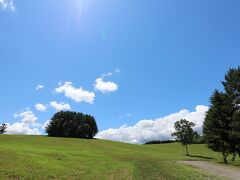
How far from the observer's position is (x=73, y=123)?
400 ft

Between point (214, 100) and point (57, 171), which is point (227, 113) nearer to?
point (214, 100)

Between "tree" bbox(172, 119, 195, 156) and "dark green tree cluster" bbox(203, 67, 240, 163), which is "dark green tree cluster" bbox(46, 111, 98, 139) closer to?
"tree" bbox(172, 119, 195, 156)

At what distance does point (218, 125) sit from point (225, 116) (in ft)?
6.47

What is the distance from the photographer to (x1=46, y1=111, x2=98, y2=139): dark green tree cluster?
4722 inches

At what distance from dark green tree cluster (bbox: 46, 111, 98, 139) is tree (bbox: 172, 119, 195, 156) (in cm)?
4834

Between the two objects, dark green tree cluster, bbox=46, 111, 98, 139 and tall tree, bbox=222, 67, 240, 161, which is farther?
dark green tree cluster, bbox=46, 111, 98, 139

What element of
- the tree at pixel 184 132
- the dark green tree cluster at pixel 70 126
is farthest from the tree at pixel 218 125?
the dark green tree cluster at pixel 70 126

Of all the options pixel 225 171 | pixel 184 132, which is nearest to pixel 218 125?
pixel 225 171

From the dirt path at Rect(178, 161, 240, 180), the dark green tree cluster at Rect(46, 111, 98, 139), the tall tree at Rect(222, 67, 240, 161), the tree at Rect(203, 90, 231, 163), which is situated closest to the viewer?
the dirt path at Rect(178, 161, 240, 180)

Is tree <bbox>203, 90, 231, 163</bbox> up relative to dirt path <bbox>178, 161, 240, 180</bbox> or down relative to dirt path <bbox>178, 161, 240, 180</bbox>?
up

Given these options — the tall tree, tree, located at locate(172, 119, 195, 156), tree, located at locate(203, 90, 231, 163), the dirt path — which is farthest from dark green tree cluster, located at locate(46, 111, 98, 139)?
the dirt path

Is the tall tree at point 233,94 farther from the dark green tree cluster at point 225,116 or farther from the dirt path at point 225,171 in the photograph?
the dirt path at point 225,171

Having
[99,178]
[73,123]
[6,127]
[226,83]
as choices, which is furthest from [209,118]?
[6,127]

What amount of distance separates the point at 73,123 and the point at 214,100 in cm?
8549
